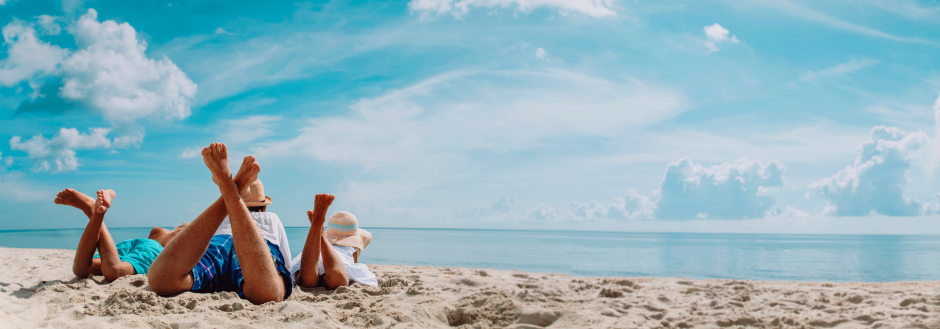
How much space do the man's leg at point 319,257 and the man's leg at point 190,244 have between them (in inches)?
25.3

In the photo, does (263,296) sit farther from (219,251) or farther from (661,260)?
(661,260)

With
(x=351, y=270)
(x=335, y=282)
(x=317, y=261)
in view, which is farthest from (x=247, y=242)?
(x=351, y=270)

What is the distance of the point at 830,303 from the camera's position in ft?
11.9

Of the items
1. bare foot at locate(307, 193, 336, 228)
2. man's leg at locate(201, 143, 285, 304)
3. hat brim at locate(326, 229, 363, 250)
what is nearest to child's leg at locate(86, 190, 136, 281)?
man's leg at locate(201, 143, 285, 304)

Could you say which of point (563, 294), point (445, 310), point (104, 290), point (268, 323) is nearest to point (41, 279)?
point (104, 290)

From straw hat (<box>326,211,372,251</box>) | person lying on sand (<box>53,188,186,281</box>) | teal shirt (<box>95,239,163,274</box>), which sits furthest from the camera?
straw hat (<box>326,211,372,251</box>)

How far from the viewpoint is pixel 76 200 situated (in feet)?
13.9

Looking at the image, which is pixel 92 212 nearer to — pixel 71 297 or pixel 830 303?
pixel 71 297

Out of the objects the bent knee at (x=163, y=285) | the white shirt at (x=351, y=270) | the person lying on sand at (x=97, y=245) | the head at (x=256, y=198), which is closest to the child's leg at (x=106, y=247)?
the person lying on sand at (x=97, y=245)

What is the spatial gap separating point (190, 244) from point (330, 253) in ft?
4.28

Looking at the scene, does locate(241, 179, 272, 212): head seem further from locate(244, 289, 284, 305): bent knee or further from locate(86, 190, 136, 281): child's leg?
locate(86, 190, 136, 281): child's leg

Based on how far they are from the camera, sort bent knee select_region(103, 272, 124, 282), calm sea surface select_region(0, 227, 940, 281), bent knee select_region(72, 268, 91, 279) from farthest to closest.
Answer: calm sea surface select_region(0, 227, 940, 281)
bent knee select_region(72, 268, 91, 279)
bent knee select_region(103, 272, 124, 282)

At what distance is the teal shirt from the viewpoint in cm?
463

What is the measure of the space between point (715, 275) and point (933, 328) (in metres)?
12.4
